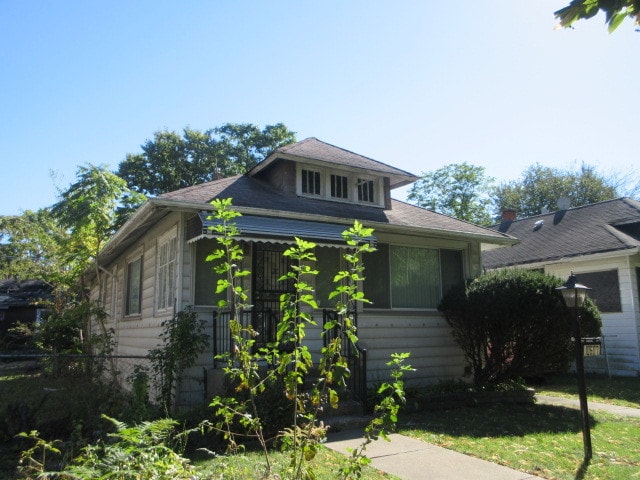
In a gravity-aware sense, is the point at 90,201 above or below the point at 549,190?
below

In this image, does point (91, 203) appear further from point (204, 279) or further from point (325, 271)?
point (325, 271)

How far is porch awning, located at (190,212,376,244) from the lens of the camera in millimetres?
7863

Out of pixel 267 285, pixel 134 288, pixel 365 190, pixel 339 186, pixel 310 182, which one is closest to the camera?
pixel 267 285

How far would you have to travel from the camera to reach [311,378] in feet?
27.1

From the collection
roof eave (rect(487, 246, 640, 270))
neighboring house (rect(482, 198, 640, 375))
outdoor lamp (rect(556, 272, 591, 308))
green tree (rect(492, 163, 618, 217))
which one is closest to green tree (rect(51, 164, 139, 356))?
outdoor lamp (rect(556, 272, 591, 308))

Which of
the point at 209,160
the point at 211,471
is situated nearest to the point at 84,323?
the point at 211,471

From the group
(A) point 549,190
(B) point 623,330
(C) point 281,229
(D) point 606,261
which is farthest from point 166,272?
(A) point 549,190

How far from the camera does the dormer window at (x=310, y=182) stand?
35.7 ft

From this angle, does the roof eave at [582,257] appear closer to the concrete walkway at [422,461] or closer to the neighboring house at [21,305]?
the concrete walkway at [422,461]

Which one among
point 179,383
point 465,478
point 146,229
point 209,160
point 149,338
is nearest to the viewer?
point 465,478

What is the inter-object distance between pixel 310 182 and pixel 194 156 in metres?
24.8

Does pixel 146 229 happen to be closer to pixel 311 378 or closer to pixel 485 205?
pixel 311 378

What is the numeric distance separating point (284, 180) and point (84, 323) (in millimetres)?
7666

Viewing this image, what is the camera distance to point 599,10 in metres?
3.22
